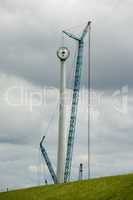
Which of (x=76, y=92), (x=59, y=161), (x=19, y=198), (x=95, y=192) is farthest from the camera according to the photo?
(x=76, y=92)

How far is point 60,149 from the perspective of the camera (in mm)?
152500

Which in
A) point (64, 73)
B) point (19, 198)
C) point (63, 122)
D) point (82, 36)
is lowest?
point (19, 198)

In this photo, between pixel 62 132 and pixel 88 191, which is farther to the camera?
pixel 62 132

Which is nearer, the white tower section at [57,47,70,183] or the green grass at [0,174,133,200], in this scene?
the green grass at [0,174,133,200]

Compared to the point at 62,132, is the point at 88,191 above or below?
below

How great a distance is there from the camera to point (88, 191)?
8106cm

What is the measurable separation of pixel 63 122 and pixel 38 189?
179ft

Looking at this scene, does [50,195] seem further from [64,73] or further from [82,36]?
[82,36]

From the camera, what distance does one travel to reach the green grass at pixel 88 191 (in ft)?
239

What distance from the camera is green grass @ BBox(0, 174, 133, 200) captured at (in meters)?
73.0

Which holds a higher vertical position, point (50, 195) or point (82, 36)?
point (82, 36)

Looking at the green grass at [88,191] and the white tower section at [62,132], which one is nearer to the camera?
the green grass at [88,191]

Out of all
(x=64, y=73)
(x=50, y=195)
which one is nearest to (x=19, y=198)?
(x=50, y=195)

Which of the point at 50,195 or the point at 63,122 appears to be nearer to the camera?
the point at 50,195
